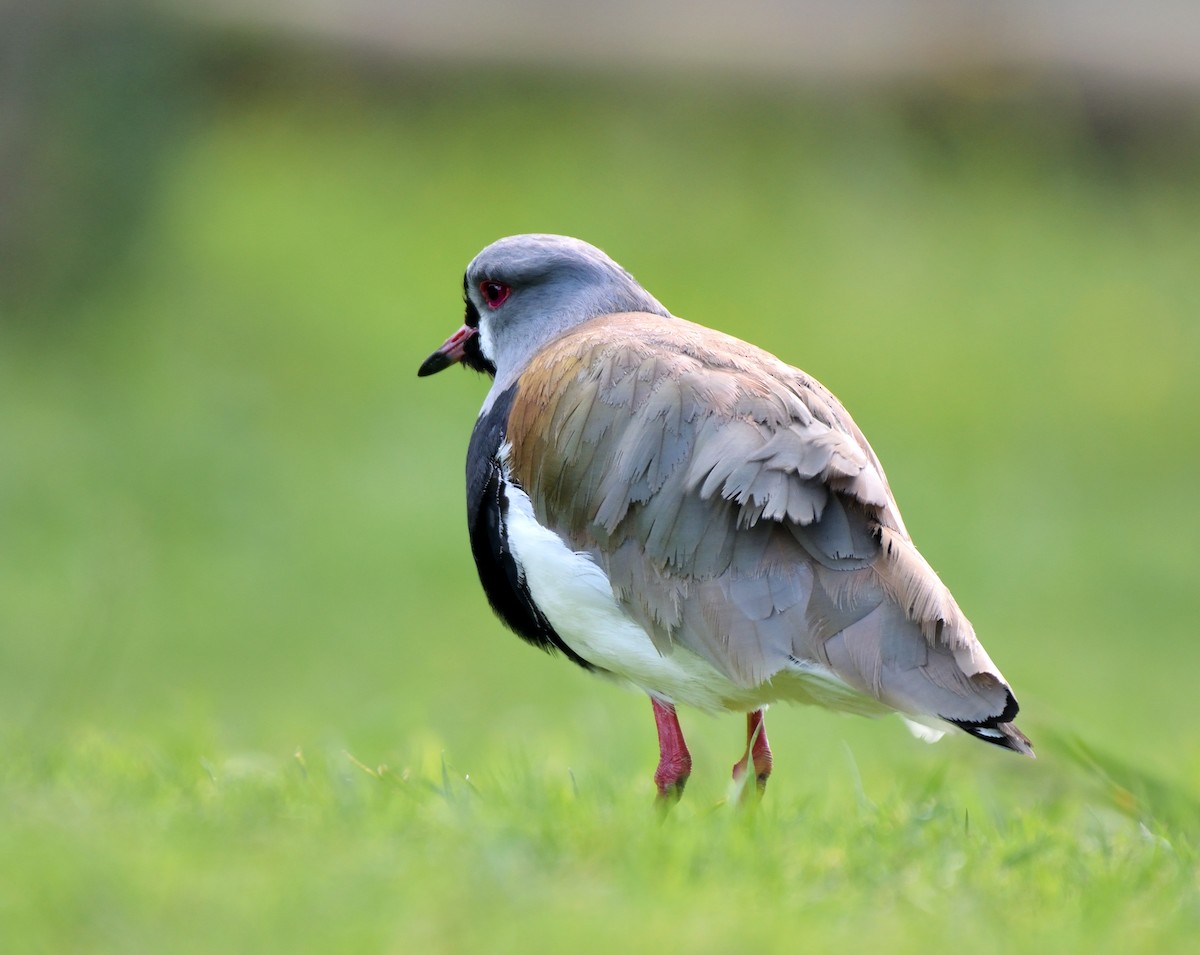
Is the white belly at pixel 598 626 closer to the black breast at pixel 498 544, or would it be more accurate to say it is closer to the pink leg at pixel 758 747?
the black breast at pixel 498 544

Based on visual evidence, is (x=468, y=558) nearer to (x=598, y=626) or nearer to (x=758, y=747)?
(x=758, y=747)

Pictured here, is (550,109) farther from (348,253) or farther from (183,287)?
(183,287)

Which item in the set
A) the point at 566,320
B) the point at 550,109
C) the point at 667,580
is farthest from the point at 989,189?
the point at 667,580

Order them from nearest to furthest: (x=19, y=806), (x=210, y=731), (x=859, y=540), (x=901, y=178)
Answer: (x=19, y=806) → (x=859, y=540) → (x=210, y=731) → (x=901, y=178)

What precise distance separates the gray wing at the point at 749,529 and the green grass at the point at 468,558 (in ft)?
1.49

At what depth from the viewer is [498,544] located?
480 cm

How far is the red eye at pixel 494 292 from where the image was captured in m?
5.54

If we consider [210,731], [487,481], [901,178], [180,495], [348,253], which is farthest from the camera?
[901,178]

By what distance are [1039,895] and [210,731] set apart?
3292 mm

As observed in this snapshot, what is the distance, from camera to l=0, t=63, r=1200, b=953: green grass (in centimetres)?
355

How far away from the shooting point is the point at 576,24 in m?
17.5

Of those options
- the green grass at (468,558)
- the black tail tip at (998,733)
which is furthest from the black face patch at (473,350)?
the black tail tip at (998,733)

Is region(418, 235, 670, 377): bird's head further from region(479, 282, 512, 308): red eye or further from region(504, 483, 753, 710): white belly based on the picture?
region(504, 483, 753, 710): white belly

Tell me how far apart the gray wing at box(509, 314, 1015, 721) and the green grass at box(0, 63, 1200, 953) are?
45cm
